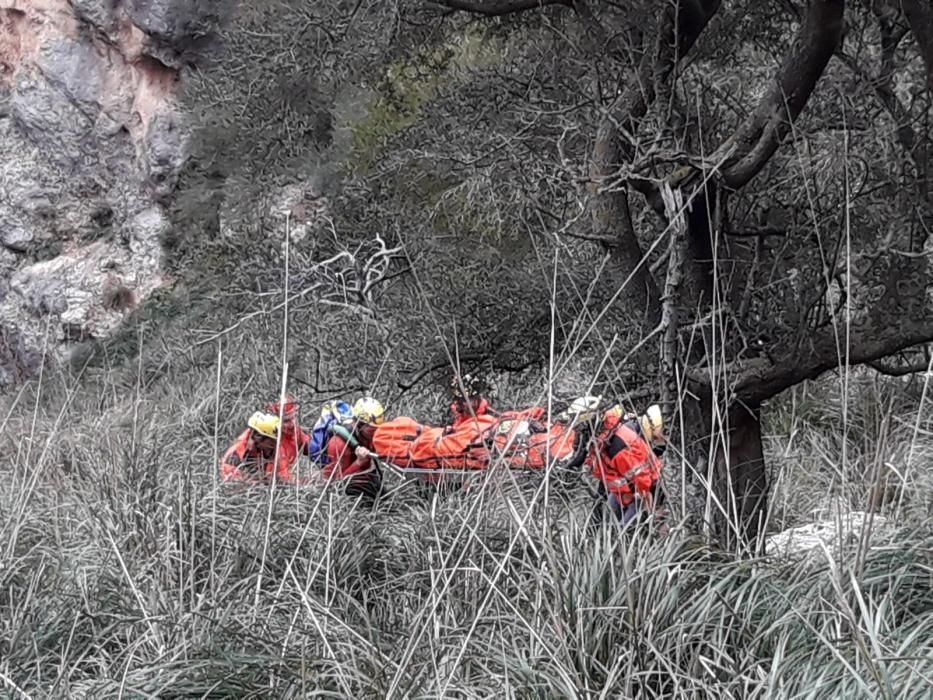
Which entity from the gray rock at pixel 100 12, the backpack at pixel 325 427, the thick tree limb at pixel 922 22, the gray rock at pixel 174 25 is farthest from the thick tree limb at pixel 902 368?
the gray rock at pixel 100 12

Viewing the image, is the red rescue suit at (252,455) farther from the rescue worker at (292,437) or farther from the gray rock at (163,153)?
the gray rock at (163,153)

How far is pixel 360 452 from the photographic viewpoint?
19.4ft

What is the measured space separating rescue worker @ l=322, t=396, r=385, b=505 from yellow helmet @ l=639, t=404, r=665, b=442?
130 centimetres

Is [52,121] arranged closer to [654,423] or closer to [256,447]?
[256,447]

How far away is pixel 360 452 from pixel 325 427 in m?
0.55

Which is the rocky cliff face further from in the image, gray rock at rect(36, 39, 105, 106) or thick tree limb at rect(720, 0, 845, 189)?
thick tree limb at rect(720, 0, 845, 189)

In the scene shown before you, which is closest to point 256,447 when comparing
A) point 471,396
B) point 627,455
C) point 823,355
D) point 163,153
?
point 471,396

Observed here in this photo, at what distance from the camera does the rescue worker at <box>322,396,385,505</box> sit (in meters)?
5.73

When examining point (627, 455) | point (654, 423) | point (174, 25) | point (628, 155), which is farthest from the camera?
point (174, 25)

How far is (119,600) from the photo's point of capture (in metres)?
3.68

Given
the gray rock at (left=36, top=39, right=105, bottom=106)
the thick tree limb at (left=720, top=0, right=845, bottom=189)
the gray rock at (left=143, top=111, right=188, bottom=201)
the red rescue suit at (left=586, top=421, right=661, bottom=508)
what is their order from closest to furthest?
the red rescue suit at (left=586, top=421, right=661, bottom=508)
the thick tree limb at (left=720, top=0, right=845, bottom=189)
the gray rock at (left=143, top=111, right=188, bottom=201)
the gray rock at (left=36, top=39, right=105, bottom=106)

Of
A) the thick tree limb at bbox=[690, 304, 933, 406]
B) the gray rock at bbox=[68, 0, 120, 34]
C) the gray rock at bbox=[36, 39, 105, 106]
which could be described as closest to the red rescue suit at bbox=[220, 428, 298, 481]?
the thick tree limb at bbox=[690, 304, 933, 406]

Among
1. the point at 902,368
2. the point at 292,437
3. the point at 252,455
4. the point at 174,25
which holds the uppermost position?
the point at 902,368

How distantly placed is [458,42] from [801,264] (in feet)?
9.03
